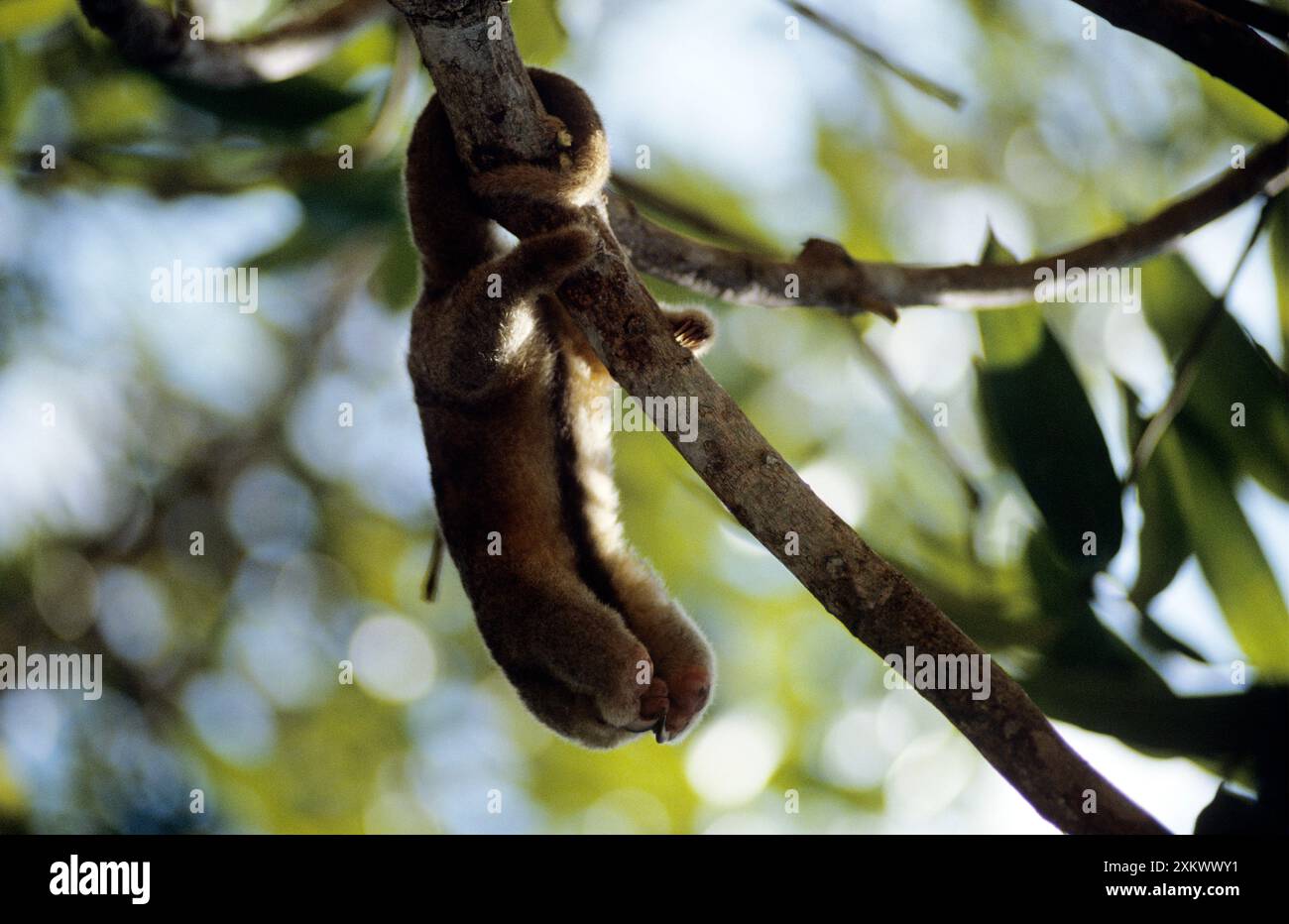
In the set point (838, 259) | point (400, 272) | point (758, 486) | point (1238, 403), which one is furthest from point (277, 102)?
point (1238, 403)

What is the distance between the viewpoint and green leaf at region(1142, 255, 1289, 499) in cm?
436

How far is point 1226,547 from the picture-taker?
13.8ft

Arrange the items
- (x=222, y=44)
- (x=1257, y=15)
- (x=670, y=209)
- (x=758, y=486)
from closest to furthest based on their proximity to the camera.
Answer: (x=758, y=486) → (x=1257, y=15) → (x=222, y=44) → (x=670, y=209)

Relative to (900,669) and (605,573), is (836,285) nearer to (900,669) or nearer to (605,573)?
(605,573)

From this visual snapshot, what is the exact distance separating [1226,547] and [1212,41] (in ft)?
6.27

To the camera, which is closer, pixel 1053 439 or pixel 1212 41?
pixel 1212 41

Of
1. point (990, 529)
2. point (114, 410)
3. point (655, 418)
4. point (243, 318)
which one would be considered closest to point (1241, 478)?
point (990, 529)

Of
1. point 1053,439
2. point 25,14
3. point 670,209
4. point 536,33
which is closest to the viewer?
point 1053,439

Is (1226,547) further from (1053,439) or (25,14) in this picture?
(25,14)

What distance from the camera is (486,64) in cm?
289

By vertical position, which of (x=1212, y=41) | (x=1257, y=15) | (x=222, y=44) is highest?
(x=1257, y=15)

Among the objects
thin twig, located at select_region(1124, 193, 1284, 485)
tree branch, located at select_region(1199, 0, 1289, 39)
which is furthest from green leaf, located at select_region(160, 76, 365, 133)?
thin twig, located at select_region(1124, 193, 1284, 485)

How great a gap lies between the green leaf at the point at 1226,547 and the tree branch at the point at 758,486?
1783 millimetres

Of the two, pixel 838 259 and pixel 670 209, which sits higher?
pixel 838 259
